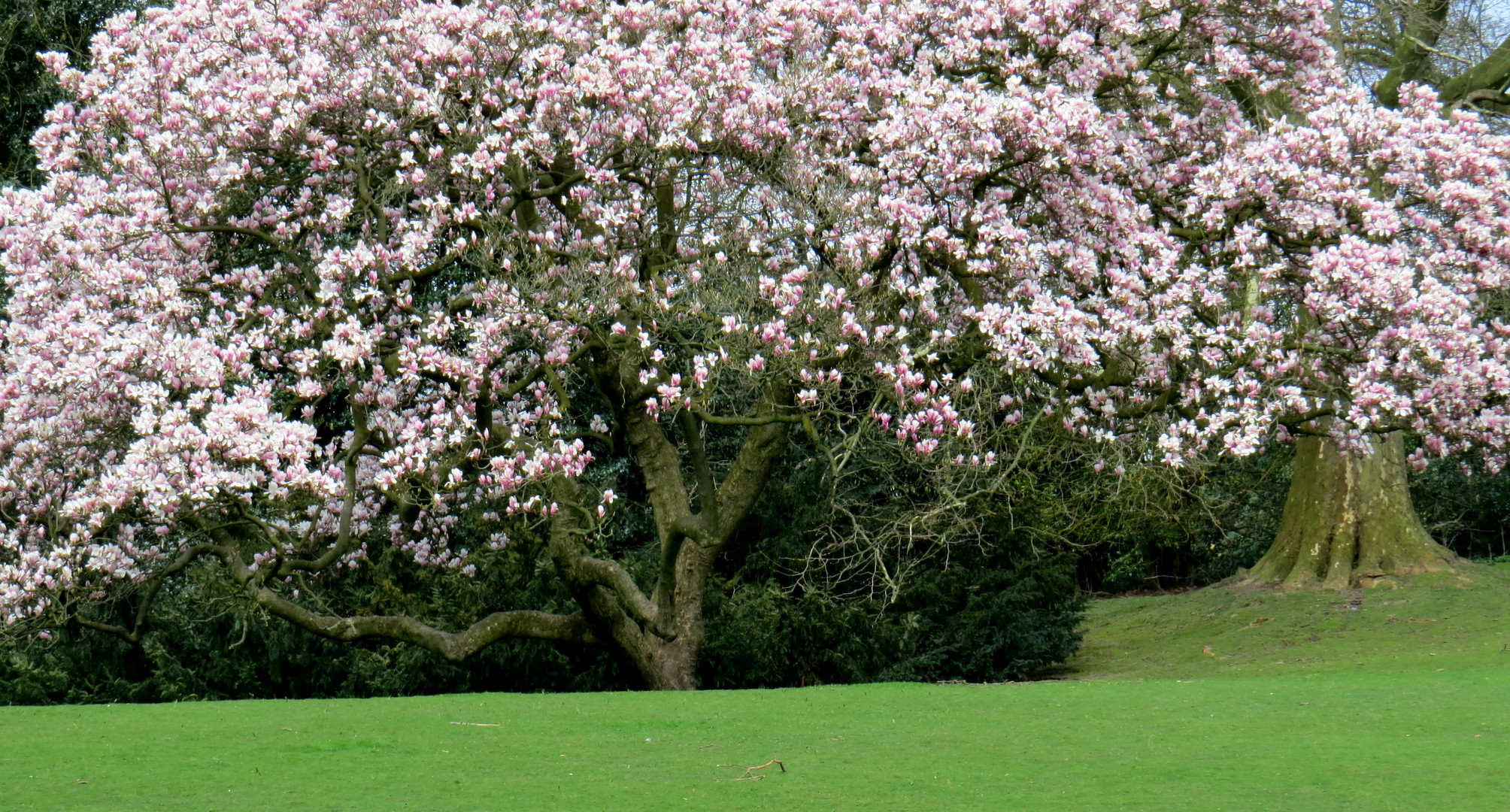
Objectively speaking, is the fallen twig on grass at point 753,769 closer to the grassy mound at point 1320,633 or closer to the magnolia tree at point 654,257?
the magnolia tree at point 654,257

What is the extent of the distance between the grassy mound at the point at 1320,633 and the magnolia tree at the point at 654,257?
152 inches

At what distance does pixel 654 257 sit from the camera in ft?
41.5

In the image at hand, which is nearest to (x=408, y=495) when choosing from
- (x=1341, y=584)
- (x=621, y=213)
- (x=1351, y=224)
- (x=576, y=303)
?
(x=576, y=303)

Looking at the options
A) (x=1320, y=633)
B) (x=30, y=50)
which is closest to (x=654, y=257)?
(x=1320, y=633)

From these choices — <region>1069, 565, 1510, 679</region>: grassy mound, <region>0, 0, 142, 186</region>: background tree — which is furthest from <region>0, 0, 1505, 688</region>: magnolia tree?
<region>0, 0, 142, 186</region>: background tree

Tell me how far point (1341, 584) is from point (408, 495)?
13.0 meters

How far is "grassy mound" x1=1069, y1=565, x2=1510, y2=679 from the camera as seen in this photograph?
16.0m

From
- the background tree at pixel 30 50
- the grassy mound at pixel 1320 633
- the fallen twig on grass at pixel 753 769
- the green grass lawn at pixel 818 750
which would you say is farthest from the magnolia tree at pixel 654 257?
the background tree at pixel 30 50

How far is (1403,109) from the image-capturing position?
1320 centimetres

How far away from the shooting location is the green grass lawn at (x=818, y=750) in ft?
21.9

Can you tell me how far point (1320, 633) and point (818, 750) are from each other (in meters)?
11.6

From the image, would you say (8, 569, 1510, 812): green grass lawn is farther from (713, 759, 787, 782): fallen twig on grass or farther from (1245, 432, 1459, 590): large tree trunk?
(1245, 432, 1459, 590): large tree trunk

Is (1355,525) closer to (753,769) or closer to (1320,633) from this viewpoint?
(1320,633)

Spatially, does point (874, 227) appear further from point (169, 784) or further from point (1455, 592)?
point (1455, 592)
